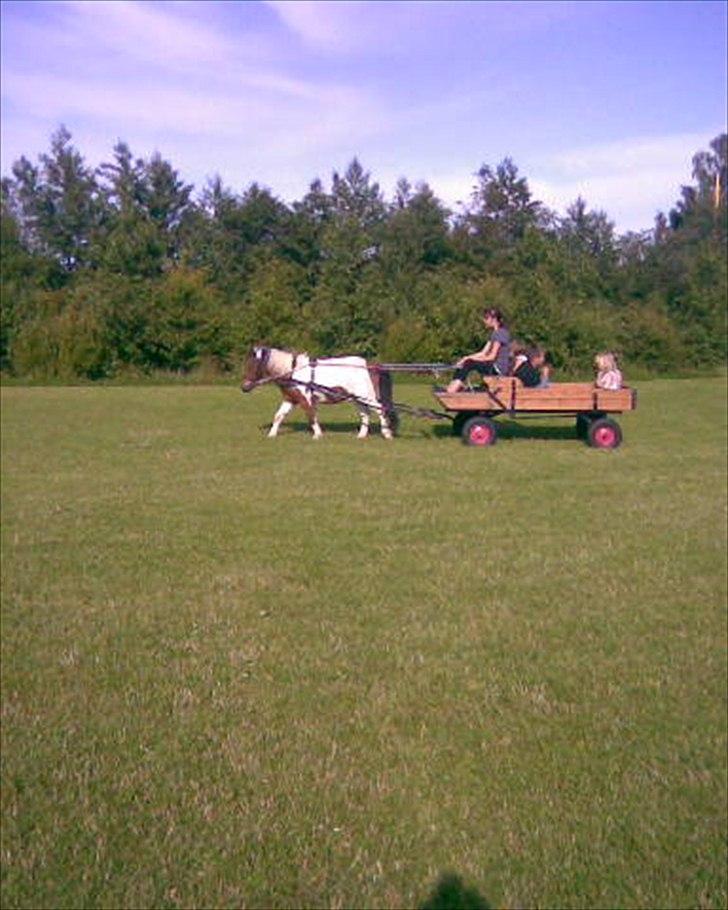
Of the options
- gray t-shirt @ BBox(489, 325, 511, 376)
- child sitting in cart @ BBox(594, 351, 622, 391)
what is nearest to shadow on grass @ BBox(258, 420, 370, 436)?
gray t-shirt @ BBox(489, 325, 511, 376)

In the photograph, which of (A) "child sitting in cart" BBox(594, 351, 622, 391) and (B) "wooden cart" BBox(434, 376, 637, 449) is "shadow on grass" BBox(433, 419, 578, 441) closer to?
(B) "wooden cart" BBox(434, 376, 637, 449)

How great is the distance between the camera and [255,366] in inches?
696

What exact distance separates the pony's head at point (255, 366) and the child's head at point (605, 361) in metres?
5.98

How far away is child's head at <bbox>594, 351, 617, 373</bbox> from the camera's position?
12.8 m

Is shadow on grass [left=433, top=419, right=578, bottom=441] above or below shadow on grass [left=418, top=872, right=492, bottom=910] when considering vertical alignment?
above

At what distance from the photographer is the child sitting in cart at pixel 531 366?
15.7 metres

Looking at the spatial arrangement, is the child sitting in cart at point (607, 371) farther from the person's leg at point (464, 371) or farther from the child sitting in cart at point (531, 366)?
the person's leg at point (464, 371)

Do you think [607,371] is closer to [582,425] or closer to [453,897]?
[582,425]

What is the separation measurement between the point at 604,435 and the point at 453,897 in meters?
14.0

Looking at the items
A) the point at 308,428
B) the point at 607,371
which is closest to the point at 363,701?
the point at 607,371

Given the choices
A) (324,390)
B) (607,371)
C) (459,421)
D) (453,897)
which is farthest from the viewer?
(459,421)

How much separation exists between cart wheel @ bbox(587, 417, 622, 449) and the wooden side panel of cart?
0.39 meters

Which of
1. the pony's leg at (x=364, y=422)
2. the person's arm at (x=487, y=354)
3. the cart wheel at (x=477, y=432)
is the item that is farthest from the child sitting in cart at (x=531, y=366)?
the pony's leg at (x=364, y=422)

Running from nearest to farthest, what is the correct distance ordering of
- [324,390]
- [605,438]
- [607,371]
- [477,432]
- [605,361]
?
[605,361]
[607,371]
[605,438]
[477,432]
[324,390]
